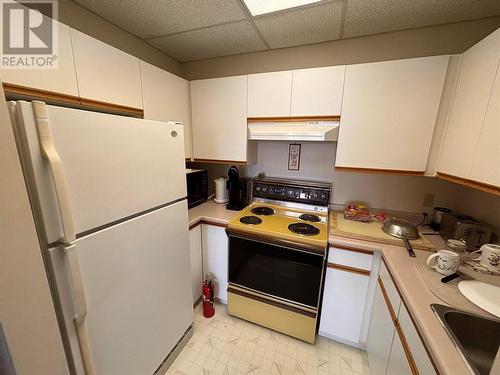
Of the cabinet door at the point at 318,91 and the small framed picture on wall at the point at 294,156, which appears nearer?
the cabinet door at the point at 318,91

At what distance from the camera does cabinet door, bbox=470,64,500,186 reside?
2.87ft

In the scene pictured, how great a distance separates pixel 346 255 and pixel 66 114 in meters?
1.60

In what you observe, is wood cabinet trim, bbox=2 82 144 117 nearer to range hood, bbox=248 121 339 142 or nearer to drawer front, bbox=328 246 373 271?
range hood, bbox=248 121 339 142

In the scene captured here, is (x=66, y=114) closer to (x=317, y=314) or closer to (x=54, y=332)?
(x=54, y=332)

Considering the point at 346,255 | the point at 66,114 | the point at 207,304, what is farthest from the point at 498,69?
the point at 207,304

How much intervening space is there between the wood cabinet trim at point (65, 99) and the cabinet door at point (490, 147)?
6.38 feet

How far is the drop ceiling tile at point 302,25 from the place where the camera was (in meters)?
1.29

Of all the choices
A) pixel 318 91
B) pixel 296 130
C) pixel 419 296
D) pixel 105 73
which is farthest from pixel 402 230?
pixel 105 73

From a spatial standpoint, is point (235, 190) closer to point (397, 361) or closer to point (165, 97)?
point (165, 97)

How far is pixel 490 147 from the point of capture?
911 mm

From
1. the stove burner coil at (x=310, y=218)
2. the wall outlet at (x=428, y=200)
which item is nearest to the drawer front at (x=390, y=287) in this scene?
the stove burner coil at (x=310, y=218)

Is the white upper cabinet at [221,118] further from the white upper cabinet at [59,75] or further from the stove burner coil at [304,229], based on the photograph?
the white upper cabinet at [59,75]

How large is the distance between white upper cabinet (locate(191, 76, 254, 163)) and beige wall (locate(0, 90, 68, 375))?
1.34 metres

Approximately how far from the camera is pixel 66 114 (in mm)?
710
